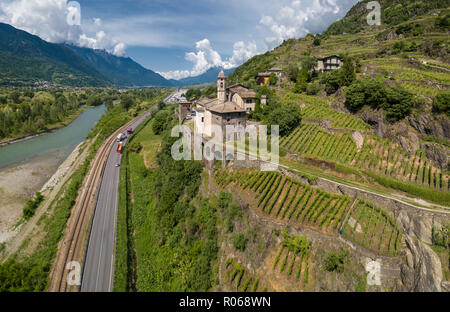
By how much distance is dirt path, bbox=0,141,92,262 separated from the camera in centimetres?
3130

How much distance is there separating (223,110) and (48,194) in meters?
40.9

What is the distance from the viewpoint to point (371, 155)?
91.9 ft

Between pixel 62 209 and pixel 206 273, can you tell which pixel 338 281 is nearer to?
pixel 206 273

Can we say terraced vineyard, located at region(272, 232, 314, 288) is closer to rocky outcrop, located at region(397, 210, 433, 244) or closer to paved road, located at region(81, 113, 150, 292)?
rocky outcrop, located at region(397, 210, 433, 244)

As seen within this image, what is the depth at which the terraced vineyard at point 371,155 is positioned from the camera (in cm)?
2408

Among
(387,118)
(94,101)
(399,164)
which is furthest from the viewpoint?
(94,101)

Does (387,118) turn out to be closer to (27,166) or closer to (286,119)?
(286,119)

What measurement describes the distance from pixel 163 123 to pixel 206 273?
61616 millimetres

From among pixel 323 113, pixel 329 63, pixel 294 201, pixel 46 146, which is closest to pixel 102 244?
pixel 294 201

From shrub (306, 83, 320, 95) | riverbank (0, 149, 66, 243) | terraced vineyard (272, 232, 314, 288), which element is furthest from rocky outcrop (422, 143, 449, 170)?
riverbank (0, 149, 66, 243)

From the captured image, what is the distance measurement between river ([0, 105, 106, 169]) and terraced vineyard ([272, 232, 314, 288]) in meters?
69.9

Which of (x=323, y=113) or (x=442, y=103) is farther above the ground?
(x=442, y=103)

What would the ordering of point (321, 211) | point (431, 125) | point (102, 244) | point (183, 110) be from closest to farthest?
1. point (321, 211)
2. point (431, 125)
3. point (102, 244)
4. point (183, 110)

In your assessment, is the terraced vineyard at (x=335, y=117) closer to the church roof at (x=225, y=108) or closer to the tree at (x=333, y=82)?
the tree at (x=333, y=82)
